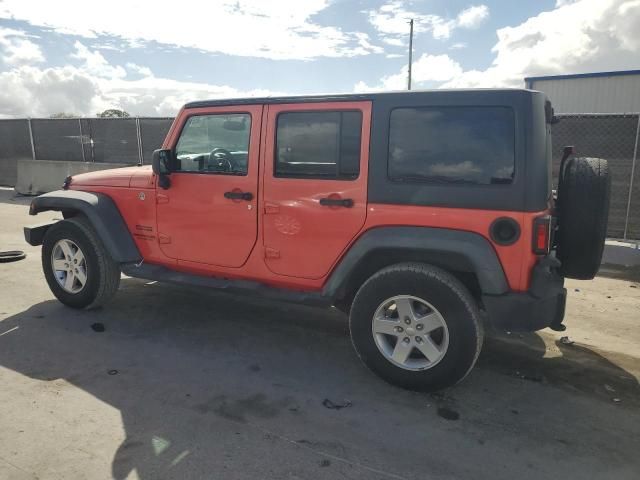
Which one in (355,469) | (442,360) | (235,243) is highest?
(235,243)

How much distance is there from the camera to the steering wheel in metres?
3.89

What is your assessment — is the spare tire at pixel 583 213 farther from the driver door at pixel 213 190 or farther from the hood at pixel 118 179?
the hood at pixel 118 179

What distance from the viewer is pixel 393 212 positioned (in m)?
3.23

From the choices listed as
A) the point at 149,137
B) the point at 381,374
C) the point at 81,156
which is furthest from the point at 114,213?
the point at 81,156

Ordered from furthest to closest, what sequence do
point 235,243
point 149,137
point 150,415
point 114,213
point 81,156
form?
1. point 81,156
2. point 149,137
3. point 114,213
4. point 235,243
5. point 150,415

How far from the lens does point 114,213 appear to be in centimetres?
440

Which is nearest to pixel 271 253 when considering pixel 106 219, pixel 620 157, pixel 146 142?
pixel 106 219

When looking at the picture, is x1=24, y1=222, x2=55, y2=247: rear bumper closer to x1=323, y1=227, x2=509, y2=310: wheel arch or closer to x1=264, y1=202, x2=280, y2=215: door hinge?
x1=264, y1=202, x2=280, y2=215: door hinge

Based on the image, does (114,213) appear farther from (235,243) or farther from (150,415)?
(150,415)

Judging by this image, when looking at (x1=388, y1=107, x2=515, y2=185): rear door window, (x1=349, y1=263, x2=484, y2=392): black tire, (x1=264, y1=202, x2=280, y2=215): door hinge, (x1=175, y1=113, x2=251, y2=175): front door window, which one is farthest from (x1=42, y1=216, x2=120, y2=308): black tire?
(x1=388, y1=107, x2=515, y2=185): rear door window

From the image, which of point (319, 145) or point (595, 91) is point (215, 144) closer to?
point (319, 145)

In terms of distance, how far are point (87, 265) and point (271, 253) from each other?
195cm

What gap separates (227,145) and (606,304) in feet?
14.0

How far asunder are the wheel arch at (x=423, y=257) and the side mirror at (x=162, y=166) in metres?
1.70
